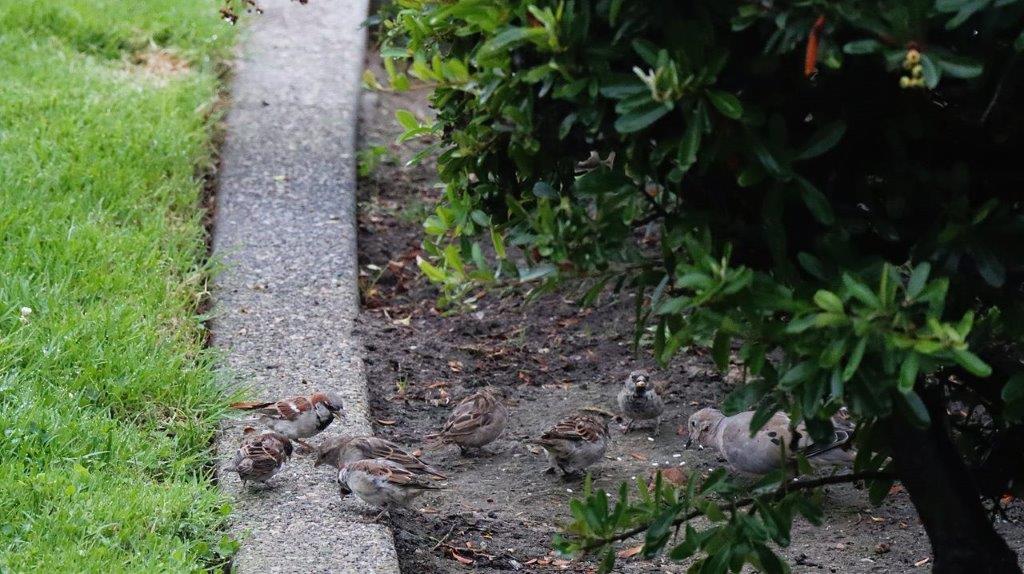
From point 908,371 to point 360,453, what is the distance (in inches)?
112

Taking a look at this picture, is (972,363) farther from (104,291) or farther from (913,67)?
(104,291)

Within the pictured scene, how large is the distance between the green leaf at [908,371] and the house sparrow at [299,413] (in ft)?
9.71

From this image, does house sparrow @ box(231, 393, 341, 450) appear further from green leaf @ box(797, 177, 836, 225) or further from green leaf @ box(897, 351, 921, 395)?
green leaf @ box(897, 351, 921, 395)

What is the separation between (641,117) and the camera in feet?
8.96

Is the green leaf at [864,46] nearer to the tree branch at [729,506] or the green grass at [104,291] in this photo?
the tree branch at [729,506]

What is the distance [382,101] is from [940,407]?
276 inches

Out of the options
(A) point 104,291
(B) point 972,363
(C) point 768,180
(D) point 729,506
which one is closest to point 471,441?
(A) point 104,291

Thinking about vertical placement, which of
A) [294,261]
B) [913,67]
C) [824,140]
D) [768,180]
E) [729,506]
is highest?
[913,67]

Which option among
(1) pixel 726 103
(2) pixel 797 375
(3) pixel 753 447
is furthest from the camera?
(3) pixel 753 447

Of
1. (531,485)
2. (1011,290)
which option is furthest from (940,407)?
(531,485)

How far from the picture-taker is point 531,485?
5.67m

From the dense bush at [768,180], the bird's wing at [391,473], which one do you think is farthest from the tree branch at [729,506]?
the bird's wing at [391,473]

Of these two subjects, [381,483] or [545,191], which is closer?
[545,191]

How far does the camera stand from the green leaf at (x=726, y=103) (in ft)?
8.92
